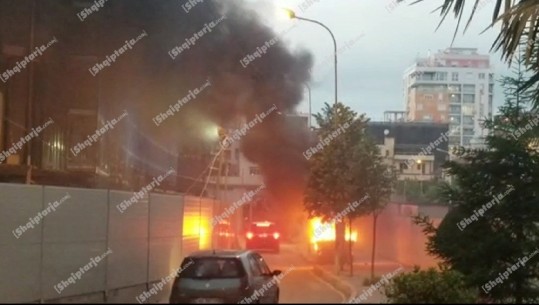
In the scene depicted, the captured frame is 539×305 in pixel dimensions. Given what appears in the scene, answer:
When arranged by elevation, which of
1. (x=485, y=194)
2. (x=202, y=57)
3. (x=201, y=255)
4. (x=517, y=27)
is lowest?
(x=201, y=255)

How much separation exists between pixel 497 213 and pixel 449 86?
55410 mm

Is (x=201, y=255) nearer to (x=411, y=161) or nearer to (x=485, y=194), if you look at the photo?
(x=485, y=194)

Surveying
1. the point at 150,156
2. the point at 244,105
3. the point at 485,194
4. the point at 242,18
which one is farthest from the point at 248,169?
the point at 485,194

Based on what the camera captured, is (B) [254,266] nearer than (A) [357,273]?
Yes

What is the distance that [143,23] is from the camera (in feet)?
70.1

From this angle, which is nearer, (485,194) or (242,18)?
(485,194)

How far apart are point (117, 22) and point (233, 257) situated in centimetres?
1282

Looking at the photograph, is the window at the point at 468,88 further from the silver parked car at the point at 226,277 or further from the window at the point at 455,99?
the silver parked car at the point at 226,277

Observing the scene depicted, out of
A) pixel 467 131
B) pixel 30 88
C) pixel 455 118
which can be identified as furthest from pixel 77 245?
pixel 455 118

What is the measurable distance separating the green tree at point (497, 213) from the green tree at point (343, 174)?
8.95 meters

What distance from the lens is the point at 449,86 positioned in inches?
2549

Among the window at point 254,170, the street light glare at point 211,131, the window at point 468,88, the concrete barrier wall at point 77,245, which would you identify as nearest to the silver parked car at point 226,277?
the concrete barrier wall at point 77,245

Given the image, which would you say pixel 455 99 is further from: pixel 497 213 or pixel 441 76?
pixel 497 213

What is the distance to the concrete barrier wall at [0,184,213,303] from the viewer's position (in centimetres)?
1079
